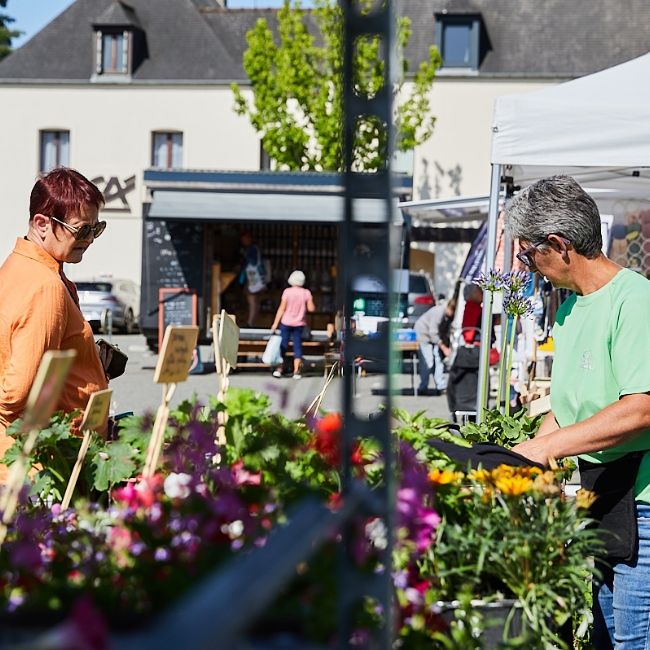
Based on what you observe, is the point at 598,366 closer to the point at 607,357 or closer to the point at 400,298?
the point at 607,357

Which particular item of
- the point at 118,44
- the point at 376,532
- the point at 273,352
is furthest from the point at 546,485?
the point at 118,44

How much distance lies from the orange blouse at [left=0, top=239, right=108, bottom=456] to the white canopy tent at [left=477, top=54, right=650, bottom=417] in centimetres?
191

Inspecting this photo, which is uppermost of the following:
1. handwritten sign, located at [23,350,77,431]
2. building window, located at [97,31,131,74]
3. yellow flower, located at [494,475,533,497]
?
building window, located at [97,31,131,74]

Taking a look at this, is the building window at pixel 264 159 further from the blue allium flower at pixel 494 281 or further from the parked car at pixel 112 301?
the blue allium flower at pixel 494 281

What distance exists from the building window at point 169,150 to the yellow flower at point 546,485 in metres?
24.1

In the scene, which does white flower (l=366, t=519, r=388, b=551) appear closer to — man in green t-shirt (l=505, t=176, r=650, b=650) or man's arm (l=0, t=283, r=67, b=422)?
man in green t-shirt (l=505, t=176, r=650, b=650)

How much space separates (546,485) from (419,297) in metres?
14.6

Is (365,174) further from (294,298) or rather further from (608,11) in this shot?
(608,11)

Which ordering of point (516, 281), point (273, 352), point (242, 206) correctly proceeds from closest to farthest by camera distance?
point (516, 281) → point (273, 352) → point (242, 206)

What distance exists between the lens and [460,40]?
24766mm

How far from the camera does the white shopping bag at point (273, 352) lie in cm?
1199

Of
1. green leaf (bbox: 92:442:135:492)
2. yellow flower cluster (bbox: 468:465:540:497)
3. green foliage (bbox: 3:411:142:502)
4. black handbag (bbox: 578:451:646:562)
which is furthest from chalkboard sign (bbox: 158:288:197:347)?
yellow flower cluster (bbox: 468:465:540:497)

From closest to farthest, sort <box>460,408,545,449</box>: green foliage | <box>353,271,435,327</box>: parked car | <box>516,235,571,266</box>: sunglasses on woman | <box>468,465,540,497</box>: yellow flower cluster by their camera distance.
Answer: <box>353,271,435,327</box>: parked car → <box>468,465,540,497</box>: yellow flower cluster → <box>516,235,571,266</box>: sunglasses on woman → <box>460,408,545,449</box>: green foliage

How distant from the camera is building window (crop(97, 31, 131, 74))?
2519 centimetres
